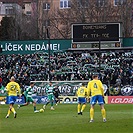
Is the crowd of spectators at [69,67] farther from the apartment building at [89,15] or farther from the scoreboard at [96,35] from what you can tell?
the apartment building at [89,15]

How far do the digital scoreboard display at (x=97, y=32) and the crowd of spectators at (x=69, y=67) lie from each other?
2.17m

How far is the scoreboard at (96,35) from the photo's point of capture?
4431 cm

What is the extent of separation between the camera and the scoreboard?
44.3m

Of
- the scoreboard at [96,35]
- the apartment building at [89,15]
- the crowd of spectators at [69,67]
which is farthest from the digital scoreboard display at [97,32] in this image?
the apartment building at [89,15]

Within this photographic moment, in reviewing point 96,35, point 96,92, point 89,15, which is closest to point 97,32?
point 96,35

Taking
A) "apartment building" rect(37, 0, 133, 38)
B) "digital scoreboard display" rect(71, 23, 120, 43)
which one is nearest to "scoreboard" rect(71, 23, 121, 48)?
"digital scoreboard display" rect(71, 23, 120, 43)

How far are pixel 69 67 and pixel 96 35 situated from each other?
4986mm

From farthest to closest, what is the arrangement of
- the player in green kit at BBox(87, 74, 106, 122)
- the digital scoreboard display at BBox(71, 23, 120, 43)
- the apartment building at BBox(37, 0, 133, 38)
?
the apartment building at BBox(37, 0, 133, 38)
the digital scoreboard display at BBox(71, 23, 120, 43)
the player in green kit at BBox(87, 74, 106, 122)

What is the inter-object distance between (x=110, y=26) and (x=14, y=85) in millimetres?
20113

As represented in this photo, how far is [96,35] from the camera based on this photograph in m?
44.2

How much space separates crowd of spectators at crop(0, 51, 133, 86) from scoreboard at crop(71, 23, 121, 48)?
1.71m

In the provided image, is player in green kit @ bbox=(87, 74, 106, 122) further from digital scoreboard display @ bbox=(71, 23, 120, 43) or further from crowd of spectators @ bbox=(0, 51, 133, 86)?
digital scoreboard display @ bbox=(71, 23, 120, 43)

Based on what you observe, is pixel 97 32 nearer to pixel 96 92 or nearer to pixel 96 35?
pixel 96 35

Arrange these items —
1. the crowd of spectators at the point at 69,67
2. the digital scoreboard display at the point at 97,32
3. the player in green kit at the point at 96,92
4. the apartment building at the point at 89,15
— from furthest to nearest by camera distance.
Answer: the apartment building at the point at 89,15 → the digital scoreboard display at the point at 97,32 → the crowd of spectators at the point at 69,67 → the player in green kit at the point at 96,92
